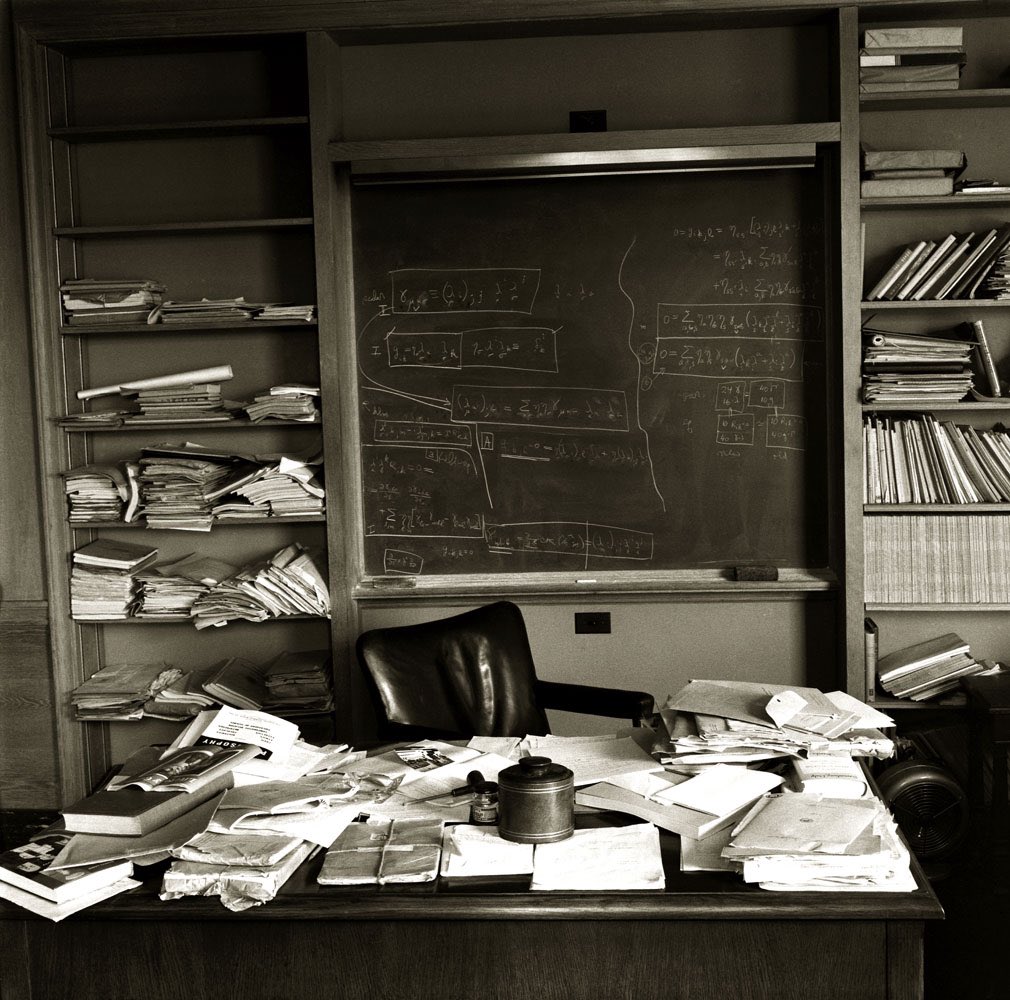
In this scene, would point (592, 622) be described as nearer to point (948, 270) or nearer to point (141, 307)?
point (948, 270)

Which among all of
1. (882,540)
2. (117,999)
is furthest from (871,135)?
(117,999)

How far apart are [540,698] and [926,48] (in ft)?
7.86

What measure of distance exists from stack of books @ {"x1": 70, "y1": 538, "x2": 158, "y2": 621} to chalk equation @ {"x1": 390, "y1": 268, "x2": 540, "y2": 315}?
1.33 m

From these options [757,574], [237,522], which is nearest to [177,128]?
[237,522]

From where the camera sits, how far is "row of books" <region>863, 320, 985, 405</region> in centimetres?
346

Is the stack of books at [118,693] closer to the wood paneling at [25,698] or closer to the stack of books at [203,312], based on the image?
the wood paneling at [25,698]

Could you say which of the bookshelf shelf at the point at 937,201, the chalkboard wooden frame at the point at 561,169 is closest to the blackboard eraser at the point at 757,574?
the chalkboard wooden frame at the point at 561,169

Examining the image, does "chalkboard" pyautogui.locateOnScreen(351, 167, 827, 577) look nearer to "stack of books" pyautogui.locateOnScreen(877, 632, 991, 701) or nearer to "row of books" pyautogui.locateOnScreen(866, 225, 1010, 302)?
"row of books" pyautogui.locateOnScreen(866, 225, 1010, 302)

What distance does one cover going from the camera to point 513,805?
180 centimetres

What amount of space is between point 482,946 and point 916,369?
2.56 m

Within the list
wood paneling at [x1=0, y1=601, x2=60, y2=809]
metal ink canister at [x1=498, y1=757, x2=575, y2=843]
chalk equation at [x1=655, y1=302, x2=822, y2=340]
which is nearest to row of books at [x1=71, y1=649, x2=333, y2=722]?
wood paneling at [x1=0, y1=601, x2=60, y2=809]

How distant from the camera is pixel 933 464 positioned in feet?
11.7

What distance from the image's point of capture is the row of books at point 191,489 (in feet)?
11.8

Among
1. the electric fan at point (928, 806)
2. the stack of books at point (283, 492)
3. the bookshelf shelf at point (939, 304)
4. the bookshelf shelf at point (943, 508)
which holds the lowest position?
the electric fan at point (928, 806)
